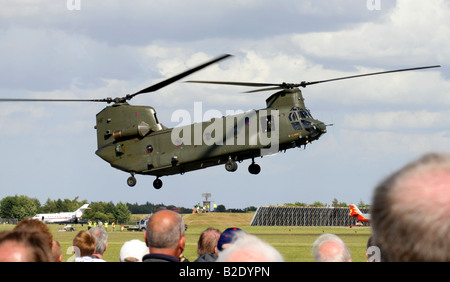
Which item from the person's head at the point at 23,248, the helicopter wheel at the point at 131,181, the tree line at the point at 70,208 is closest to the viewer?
the person's head at the point at 23,248

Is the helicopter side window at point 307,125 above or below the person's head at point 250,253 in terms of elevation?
above

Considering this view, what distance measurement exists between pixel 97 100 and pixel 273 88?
10.2 meters

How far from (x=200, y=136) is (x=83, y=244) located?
26792 mm

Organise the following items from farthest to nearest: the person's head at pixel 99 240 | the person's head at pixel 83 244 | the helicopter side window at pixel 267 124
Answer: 1. the helicopter side window at pixel 267 124
2. the person's head at pixel 99 240
3. the person's head at pixel 83 244

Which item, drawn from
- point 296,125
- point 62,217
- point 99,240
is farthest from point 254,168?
point 62,217

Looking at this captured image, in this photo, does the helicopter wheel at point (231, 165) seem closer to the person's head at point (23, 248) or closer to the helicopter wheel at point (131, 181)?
the helicopter wheel at point (131, 181)

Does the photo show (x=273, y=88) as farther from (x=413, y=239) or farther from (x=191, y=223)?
(x=191, y=223)

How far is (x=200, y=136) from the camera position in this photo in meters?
36.4

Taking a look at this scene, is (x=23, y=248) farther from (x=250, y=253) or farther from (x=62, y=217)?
(x=62, y=217)

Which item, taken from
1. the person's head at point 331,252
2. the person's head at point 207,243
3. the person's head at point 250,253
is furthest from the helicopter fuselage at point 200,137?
the person's head at point 250,253

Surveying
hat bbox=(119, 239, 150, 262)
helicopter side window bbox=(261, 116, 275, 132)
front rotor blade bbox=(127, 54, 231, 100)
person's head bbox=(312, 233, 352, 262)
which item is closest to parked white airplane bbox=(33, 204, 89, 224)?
front rotor blade bbox=(127, 54, 231, 100)

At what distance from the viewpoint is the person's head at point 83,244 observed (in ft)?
31.9

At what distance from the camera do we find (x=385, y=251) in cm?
307

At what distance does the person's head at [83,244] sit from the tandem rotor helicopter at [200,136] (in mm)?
21123
